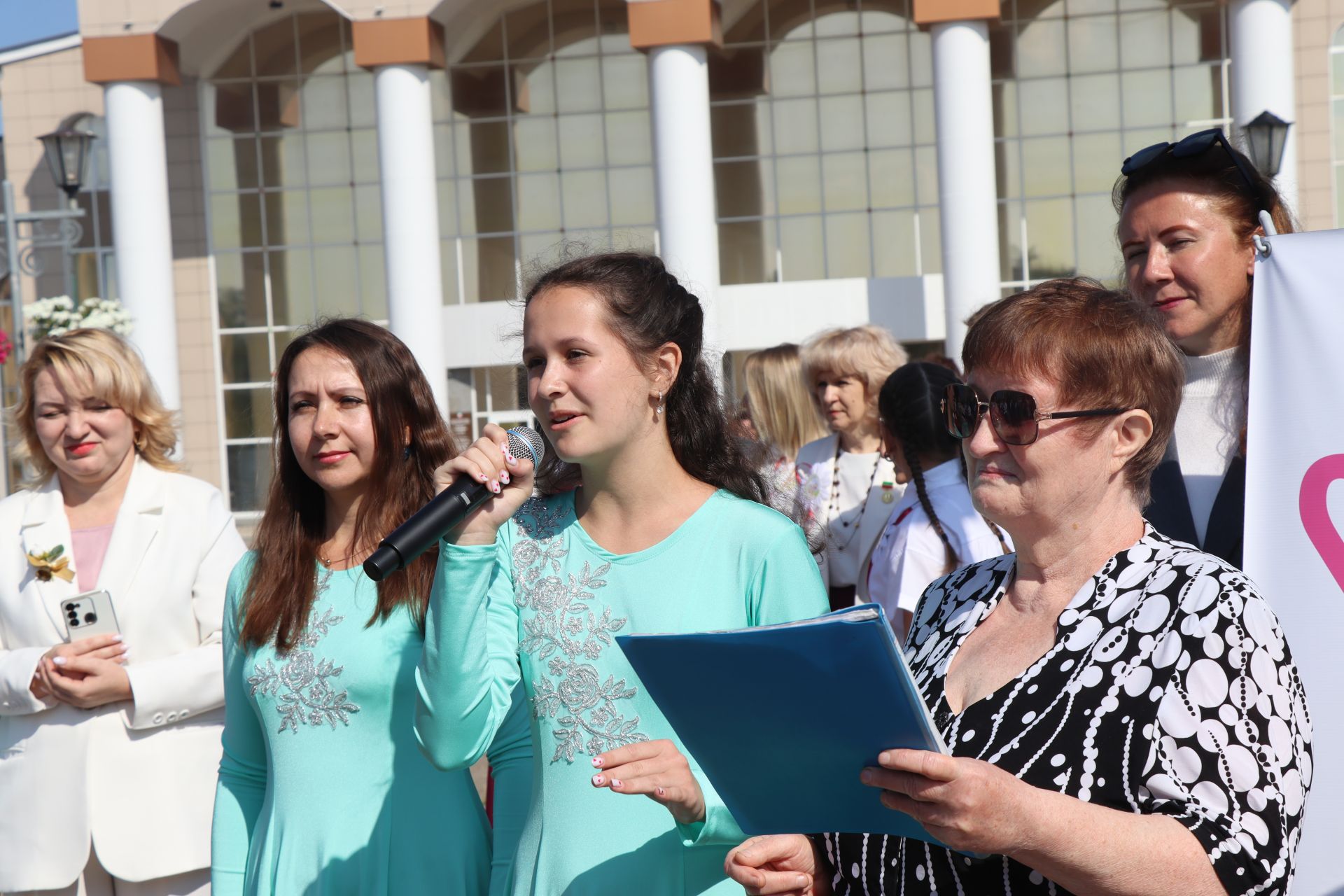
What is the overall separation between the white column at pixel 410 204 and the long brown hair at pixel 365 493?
55.4ft

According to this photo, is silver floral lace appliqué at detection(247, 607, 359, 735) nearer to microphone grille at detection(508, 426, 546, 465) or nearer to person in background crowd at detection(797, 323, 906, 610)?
microphone grille at detection(508, 426, 546, 465)

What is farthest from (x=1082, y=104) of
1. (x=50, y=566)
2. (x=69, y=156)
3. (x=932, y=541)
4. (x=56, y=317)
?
(x=50, y=566)

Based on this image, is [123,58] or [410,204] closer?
[410,204]

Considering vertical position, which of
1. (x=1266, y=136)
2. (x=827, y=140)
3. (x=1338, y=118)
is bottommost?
(x=1266, y=136)

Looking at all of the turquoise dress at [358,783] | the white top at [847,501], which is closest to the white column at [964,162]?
the white top at [847,501]

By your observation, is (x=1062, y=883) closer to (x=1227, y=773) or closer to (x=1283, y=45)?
(x=1227, y=773)

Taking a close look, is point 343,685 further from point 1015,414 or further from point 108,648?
point 1015,414

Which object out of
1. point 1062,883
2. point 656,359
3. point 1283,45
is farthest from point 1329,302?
point 1283,45

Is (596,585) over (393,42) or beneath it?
beneath

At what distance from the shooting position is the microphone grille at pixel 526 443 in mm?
2480

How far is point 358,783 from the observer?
2805 millimetres

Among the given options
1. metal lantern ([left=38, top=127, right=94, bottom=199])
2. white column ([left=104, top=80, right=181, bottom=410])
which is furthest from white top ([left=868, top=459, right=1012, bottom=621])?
white column ([left=104, top=80, right=181, bottom=410])

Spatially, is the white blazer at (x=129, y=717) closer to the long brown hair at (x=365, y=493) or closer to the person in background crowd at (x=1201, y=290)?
the long brown hair at (x=365, y=493)

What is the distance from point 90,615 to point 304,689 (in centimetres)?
132
